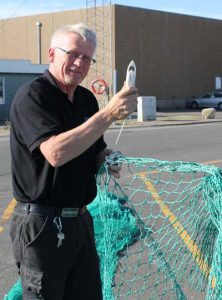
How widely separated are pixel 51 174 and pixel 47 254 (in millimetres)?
387

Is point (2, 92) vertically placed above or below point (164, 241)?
above

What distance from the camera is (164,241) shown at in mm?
4688

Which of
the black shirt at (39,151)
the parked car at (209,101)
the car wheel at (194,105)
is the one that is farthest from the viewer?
the car wheel at (194,105)

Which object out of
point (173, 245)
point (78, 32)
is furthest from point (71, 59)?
point (173, 245)

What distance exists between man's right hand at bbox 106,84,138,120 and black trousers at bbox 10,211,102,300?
0.63 metres

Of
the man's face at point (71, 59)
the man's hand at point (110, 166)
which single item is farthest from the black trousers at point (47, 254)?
the man's face at point (71, 59)

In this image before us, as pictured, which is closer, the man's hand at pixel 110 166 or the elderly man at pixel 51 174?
the elderly man at pixel 51 174

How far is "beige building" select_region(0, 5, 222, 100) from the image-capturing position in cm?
4319

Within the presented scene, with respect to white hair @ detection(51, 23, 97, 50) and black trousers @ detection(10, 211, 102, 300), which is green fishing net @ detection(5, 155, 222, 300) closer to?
black trousers @ detection(10, 211, 102, 300)

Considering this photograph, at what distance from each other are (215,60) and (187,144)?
37136 millimetres

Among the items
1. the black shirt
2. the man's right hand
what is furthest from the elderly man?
the man's right hand

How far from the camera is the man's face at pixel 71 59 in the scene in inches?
103

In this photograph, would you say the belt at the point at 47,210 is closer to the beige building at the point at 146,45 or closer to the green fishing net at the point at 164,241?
the green fishing net at the point at 164,241

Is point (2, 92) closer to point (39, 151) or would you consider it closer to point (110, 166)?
point (110, 166)
